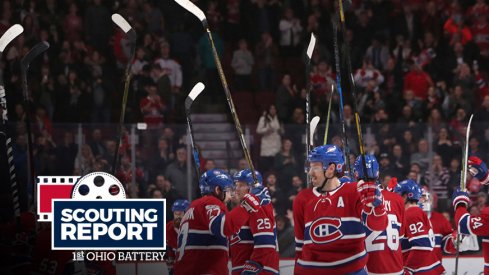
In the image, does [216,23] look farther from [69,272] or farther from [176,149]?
[69,272]

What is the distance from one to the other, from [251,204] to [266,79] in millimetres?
6587

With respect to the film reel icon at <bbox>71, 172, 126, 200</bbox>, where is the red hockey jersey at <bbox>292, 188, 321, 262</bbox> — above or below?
below

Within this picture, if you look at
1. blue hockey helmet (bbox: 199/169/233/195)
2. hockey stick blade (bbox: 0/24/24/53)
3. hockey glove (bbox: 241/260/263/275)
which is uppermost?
hockey stick blade (bbox: 0/24/24/53)

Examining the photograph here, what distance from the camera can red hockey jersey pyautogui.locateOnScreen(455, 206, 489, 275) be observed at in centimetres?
770

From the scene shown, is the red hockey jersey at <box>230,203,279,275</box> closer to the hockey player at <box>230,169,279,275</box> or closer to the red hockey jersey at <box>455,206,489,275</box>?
the hockey player at <box>230,169,279,275</box>

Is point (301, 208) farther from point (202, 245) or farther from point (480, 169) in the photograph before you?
point (480, 169)

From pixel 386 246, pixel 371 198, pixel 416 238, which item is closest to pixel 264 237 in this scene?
pixel 386 246

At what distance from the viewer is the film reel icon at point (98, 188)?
9.54m

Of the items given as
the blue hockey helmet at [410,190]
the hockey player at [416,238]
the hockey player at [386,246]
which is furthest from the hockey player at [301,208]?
the blue hockey helmet at [410,190]

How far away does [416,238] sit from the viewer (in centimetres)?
828

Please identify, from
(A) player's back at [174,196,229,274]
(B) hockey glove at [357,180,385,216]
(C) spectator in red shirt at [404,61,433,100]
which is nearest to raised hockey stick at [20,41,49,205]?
(A) player's back at [174,196,229,274]

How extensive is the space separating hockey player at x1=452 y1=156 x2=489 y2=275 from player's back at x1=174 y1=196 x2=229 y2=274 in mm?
1639

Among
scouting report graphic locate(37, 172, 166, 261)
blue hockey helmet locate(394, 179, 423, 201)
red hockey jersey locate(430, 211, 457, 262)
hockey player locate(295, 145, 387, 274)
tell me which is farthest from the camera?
red hockey jersey locate(430, 211, 457, 262)

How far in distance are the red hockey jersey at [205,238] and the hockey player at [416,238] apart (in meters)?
1.48
